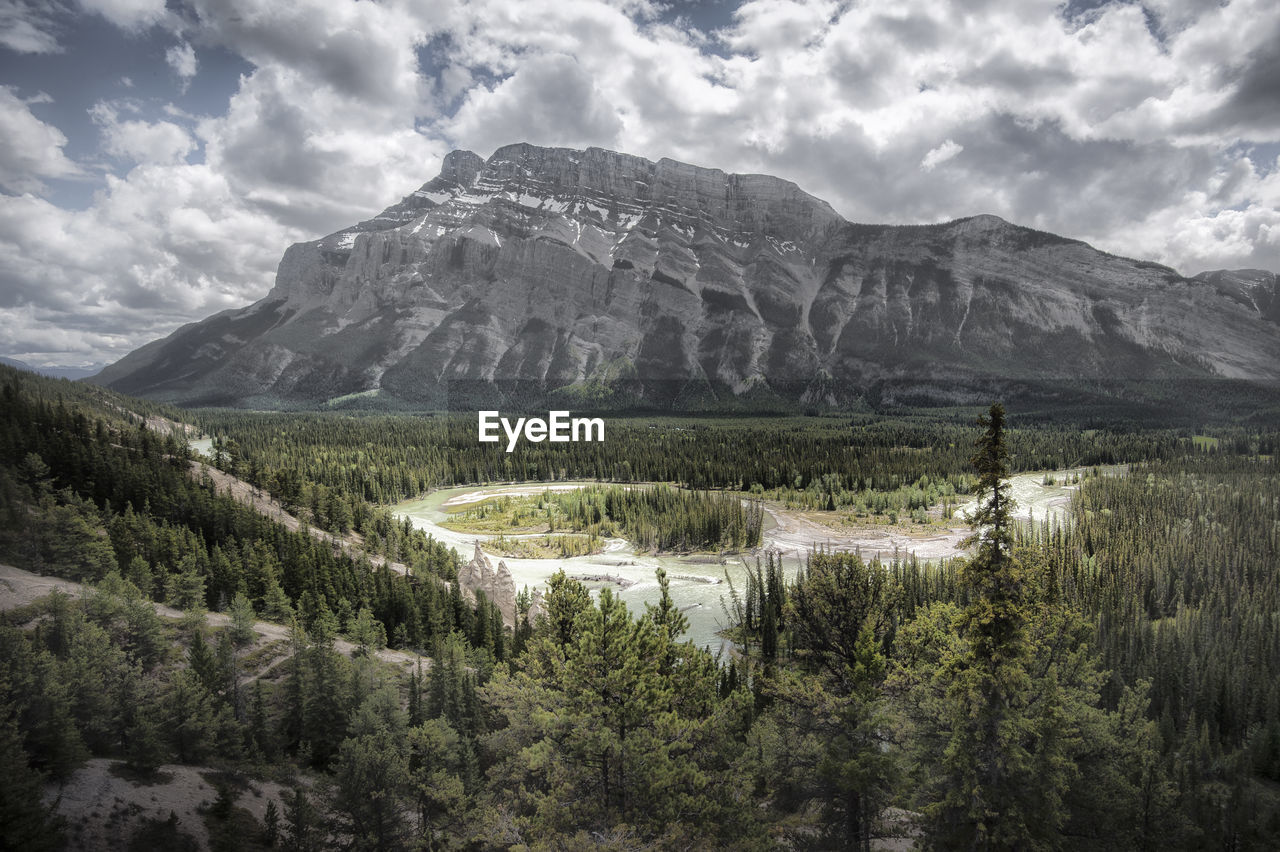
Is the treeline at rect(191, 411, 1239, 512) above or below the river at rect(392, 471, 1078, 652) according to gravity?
above

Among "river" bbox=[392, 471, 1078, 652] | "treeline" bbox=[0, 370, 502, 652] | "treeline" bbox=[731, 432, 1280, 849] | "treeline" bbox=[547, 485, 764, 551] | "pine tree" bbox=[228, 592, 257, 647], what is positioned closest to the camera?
"treeline" bbox=[731, 432, 1280, 849]

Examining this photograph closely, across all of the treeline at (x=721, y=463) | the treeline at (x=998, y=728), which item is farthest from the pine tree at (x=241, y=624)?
the treeline at (x=721, y=463)

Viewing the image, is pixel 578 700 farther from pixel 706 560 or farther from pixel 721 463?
pixel 721 463

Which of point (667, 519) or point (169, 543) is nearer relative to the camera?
point (169, 543)

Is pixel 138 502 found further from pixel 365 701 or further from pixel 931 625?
pixel 931 625

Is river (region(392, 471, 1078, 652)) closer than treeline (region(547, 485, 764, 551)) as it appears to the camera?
Yes

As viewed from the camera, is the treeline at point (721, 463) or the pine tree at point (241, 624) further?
the treeline at point (721, 463)

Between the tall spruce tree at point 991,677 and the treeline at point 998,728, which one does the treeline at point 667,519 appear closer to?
the treeline at point 998,728

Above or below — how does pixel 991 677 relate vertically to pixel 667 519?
above

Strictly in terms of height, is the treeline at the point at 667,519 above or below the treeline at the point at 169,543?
below

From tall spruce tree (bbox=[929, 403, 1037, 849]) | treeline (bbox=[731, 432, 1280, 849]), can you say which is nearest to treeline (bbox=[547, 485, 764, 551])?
treeline (bbox=[731, 432, 1280, 849])

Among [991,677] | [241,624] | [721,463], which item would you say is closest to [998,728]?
[991,677]

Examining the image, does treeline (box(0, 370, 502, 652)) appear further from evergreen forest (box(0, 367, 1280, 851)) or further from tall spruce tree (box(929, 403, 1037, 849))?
tall spruce tree (box(929, 403, 1037, 849))
